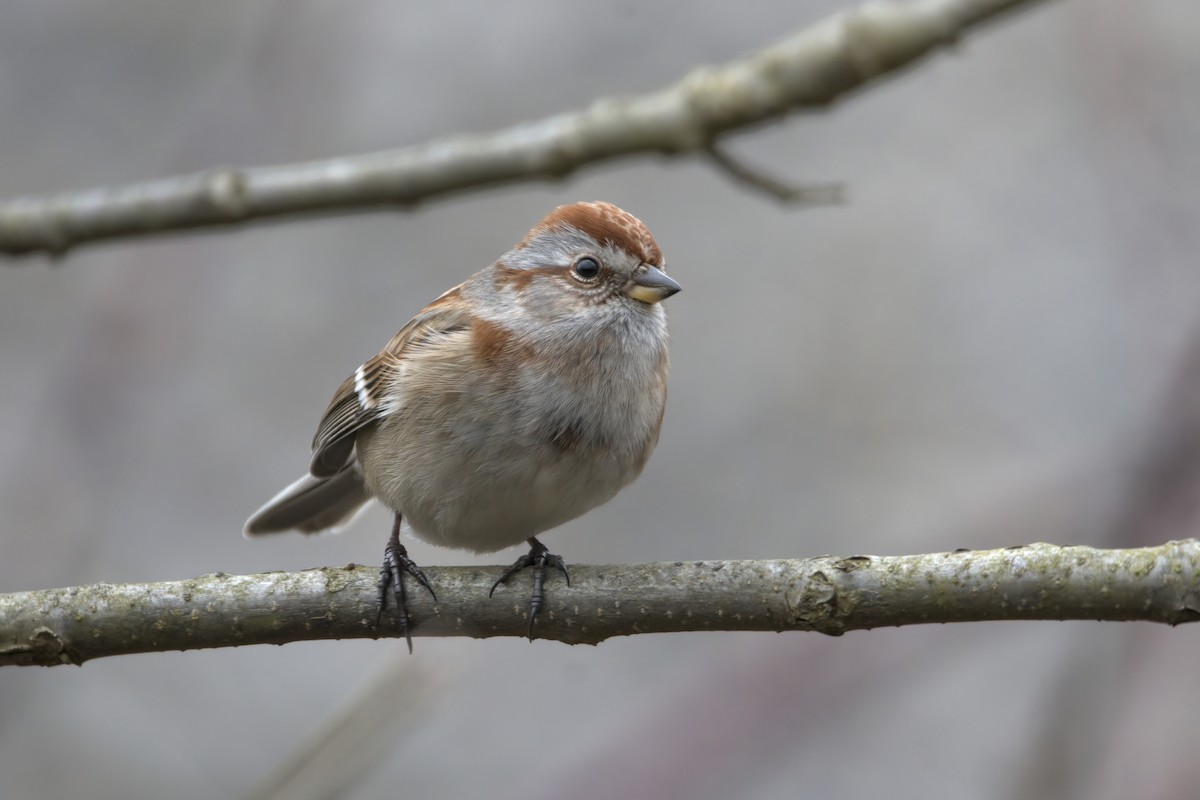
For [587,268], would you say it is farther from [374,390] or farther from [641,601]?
[641,601]

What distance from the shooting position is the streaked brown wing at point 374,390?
468 cm

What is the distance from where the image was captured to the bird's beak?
4.48 m

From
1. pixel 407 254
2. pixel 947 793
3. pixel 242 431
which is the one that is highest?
pixel 407 254

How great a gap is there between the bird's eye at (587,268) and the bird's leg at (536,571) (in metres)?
1.08

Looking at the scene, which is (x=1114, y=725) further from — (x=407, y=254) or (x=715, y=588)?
(x=407, y=254)

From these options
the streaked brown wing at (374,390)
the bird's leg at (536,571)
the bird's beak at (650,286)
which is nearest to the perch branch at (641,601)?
the bird's leg at (536,571)

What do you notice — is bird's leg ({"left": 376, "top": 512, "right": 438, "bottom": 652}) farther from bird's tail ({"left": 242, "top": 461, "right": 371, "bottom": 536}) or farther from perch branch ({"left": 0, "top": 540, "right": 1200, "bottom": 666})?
bird's tail ({"left": 242, "top": 461, "right": 371, "bottom": 536})

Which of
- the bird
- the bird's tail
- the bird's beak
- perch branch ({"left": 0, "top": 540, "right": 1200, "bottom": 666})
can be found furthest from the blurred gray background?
perch branch ({"left": 0, "top": 540, "right": 1200, "bottom": 666})

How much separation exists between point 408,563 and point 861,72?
6.75 ft

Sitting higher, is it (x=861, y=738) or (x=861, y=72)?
(x=861, y=72)

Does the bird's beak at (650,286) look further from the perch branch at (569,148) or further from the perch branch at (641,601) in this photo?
the perch branch at (641,601)

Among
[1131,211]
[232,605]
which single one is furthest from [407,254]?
[232,605]

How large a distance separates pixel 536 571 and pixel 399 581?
0.42 metres

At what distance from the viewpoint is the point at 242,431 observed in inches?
316
